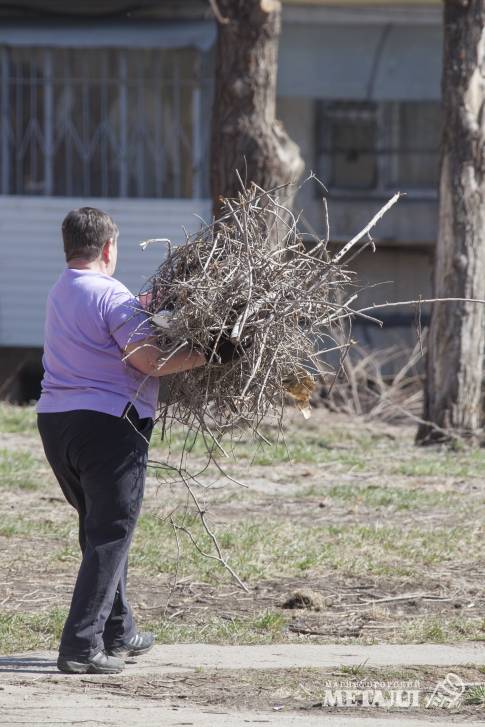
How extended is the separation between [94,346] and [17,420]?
6.21 m

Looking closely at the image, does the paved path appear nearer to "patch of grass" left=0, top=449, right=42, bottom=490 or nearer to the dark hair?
the dark hair

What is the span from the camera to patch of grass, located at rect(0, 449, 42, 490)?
8180 mm

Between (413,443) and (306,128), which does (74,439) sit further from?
(306,128)

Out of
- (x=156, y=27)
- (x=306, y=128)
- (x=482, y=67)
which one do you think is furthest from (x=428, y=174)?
(x=482, y=67)

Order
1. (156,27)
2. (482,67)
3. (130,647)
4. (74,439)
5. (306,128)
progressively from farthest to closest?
(306,128), (156,27), (482,67), (130,647), (74,439)

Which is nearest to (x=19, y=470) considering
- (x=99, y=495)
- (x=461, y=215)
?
(x=461, y=215)

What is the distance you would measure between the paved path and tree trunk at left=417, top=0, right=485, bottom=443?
16.1ft

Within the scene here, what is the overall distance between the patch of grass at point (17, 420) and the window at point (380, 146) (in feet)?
17.8

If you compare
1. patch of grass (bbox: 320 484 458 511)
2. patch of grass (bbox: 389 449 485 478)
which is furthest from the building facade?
patch of grass (bbox: 320 484 458 511)

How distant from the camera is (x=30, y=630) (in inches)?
209

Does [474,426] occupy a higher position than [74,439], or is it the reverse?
[74,439]

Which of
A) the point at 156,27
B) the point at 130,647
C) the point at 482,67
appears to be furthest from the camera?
the point at 156,27

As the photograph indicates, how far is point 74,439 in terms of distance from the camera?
4512mm

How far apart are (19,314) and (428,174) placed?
207 inches
